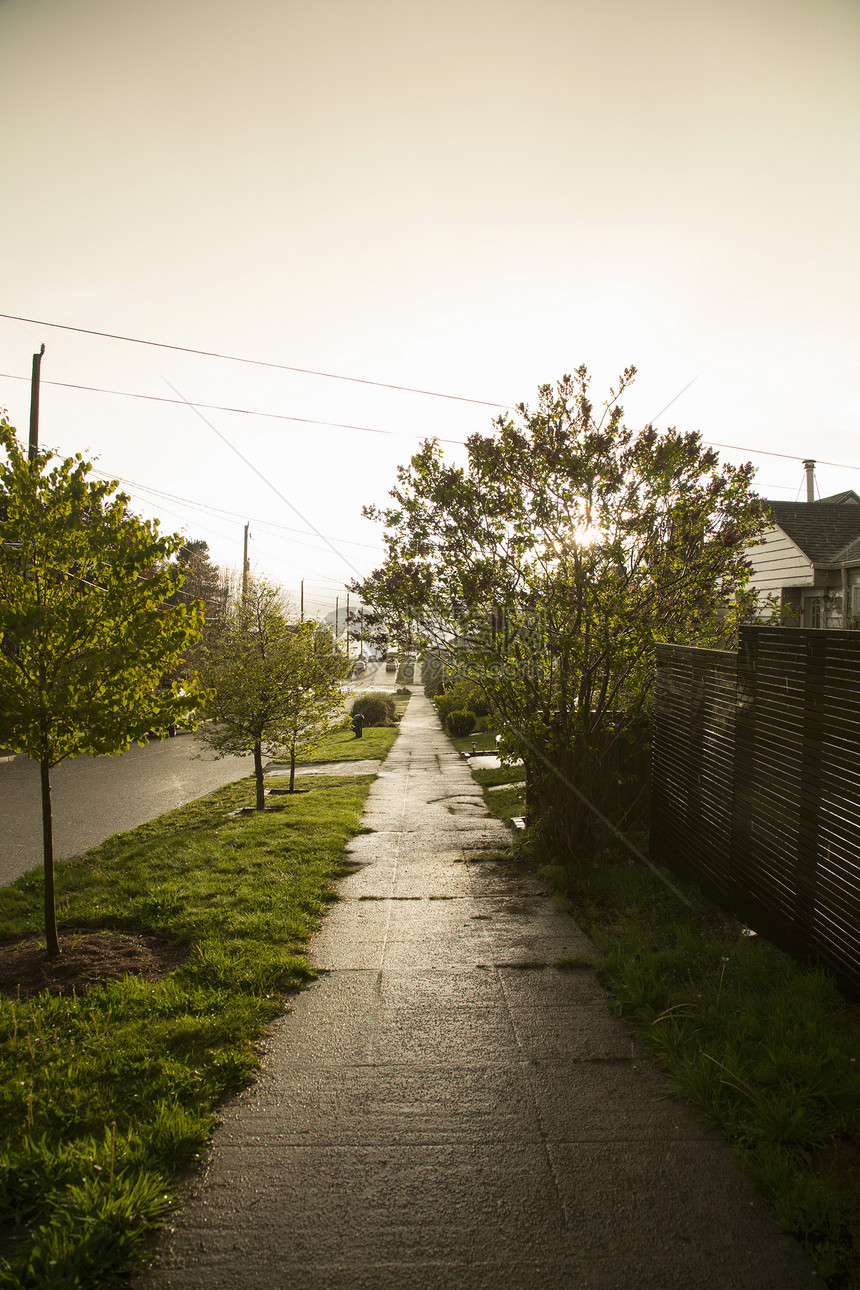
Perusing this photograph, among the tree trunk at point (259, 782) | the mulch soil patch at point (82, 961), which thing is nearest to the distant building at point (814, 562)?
the tree trunk at point (259, 782)

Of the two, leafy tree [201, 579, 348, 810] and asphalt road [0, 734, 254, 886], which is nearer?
asphalt road [0, 734, 254, 886]

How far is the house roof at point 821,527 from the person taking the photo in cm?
1628

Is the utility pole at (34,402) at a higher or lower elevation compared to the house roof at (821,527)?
higher

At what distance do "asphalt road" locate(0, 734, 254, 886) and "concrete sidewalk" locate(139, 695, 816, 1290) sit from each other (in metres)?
5.09

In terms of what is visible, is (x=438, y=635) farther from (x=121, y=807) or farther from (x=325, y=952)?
(x=121, y=807)

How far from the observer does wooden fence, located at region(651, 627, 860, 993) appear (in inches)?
152

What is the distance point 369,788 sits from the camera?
1262 cm

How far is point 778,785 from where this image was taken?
454cm

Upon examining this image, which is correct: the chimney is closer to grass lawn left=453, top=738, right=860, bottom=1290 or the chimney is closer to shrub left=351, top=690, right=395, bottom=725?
shrub left=351, top=690, right=395, bottom=725

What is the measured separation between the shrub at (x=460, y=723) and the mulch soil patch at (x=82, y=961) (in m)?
17.1

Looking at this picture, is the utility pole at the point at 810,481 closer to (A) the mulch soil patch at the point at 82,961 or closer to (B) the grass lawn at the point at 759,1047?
(B) the grass lawn at the point at 759,1047

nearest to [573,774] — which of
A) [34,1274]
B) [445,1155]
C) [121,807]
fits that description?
[445,1155]

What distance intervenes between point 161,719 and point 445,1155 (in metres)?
3.33

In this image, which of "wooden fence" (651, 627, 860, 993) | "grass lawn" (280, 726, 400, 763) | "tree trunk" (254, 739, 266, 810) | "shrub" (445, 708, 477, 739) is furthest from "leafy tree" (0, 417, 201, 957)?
"shrub" (445, 708, 477, 739)
